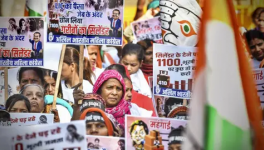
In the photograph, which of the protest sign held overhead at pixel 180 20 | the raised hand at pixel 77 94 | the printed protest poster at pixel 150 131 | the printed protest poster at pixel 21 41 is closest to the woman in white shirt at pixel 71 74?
the raised hand at pixel 77 94

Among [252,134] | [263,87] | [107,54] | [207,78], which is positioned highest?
[107,54]

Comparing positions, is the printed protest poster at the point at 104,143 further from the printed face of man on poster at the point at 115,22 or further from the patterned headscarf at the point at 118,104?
the printed face of man on poster at the point at 115,22

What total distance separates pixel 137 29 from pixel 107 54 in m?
0.18

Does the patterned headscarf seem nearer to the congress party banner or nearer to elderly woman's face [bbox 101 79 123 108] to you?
elderly woman's face [bbox 101 79 123 108]

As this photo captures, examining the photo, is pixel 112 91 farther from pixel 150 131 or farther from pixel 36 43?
pixel 36 43

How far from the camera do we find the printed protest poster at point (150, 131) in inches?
65.0

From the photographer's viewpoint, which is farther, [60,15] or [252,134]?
[60,15]

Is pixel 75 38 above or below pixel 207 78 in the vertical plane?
above

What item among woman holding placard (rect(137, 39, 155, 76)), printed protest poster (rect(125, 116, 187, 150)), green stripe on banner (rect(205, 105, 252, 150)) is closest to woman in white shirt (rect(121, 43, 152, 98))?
woman holding placard (rect(137, 39, 155, 76))

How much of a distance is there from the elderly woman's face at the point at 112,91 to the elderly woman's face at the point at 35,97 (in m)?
0.30

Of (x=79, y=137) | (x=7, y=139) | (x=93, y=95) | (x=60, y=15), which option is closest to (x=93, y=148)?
(x=79, y=137)

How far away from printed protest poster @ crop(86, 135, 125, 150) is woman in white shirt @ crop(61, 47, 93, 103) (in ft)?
0.67

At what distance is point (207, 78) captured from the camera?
1.04m

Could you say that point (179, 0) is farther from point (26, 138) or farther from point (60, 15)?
point (26, 138)
